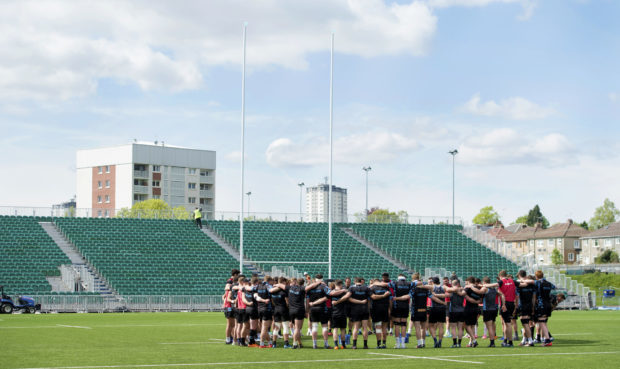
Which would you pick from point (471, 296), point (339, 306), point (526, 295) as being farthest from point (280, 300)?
point (526, 295)

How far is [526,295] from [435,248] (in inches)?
1339

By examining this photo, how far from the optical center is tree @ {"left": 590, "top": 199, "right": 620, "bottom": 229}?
439 ft

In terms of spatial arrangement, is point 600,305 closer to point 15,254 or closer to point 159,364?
point 15,254

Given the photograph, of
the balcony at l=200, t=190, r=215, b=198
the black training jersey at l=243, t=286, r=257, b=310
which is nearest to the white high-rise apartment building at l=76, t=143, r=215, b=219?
the balcony at l=200, t=190, r=215, b=198

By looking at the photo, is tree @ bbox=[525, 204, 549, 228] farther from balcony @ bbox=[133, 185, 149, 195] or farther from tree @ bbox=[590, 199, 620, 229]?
balcony @ bbox=[133, 185, 149, 195]

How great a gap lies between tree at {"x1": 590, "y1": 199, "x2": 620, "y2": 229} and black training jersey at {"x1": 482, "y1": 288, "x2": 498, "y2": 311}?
121m

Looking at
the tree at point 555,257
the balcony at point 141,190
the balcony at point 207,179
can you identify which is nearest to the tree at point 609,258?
the tree at point 555,257

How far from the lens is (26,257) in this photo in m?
43.9

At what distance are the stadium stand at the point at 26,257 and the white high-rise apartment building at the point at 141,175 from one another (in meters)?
70.8

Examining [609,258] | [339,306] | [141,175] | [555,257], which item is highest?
[141,175]

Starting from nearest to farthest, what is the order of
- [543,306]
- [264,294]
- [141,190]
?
[264,294], [543,306], [141,190]

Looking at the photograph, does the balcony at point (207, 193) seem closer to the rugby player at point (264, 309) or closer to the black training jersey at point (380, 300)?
the rugby player at point (264, 309)

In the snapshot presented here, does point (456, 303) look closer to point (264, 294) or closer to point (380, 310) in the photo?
point (380, 310)

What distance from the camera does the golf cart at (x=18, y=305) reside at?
36.8 metres
